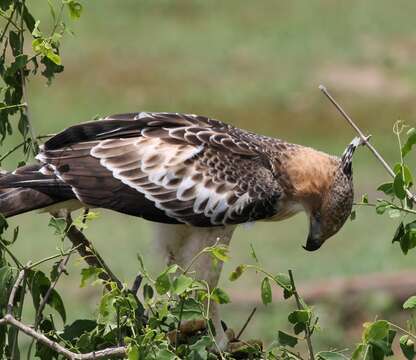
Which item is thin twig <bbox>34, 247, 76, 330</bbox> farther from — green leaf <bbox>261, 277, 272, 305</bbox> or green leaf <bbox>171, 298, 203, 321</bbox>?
green leaf <bbox>261, 277, 272, 305</bbox>

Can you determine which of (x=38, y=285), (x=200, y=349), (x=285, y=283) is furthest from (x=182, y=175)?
(x=200, y=349)

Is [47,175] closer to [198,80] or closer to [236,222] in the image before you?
[236,222]

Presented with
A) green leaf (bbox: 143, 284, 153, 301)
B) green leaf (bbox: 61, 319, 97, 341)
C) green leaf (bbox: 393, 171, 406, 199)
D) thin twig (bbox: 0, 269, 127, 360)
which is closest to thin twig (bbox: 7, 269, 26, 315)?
thin twig (bbox: 0, 269, 127, 360)

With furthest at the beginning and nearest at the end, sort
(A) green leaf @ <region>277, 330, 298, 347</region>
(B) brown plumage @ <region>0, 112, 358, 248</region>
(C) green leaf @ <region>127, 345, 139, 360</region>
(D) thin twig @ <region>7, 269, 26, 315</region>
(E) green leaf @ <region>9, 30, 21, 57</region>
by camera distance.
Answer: (B) brown plumage @ <region>0, 112, 358, 248</region>
(E) green leaf @ <region>9, 30, 21, 57</region>
(D) thin twig @ <region>7, 269, 26, 315</region>
(A) green leaf @ <region>277, 330, 298, 347</region>
(C) green leaf @ <region>127, 345, 139, 360</region>

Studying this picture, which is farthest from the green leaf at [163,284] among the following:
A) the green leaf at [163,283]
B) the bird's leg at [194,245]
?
the bird's leg at [194,245]

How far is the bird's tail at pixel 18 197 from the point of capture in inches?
209

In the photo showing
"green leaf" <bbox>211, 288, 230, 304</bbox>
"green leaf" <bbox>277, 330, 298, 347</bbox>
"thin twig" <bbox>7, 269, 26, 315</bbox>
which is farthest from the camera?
"thin twig" <bbox>7, 269, 26, 315</bbox>

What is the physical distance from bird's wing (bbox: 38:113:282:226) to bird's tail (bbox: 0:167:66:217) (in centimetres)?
18

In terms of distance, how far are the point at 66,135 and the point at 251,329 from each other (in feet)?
19.3

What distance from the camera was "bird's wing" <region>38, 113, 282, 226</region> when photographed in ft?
18.4

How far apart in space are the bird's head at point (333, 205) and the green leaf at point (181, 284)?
6.97 feet

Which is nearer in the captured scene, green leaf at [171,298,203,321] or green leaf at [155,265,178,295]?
green leaf at [155,265,178,295]

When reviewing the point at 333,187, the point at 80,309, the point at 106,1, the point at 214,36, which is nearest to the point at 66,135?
the point at 333,187

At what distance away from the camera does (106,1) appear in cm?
2741
